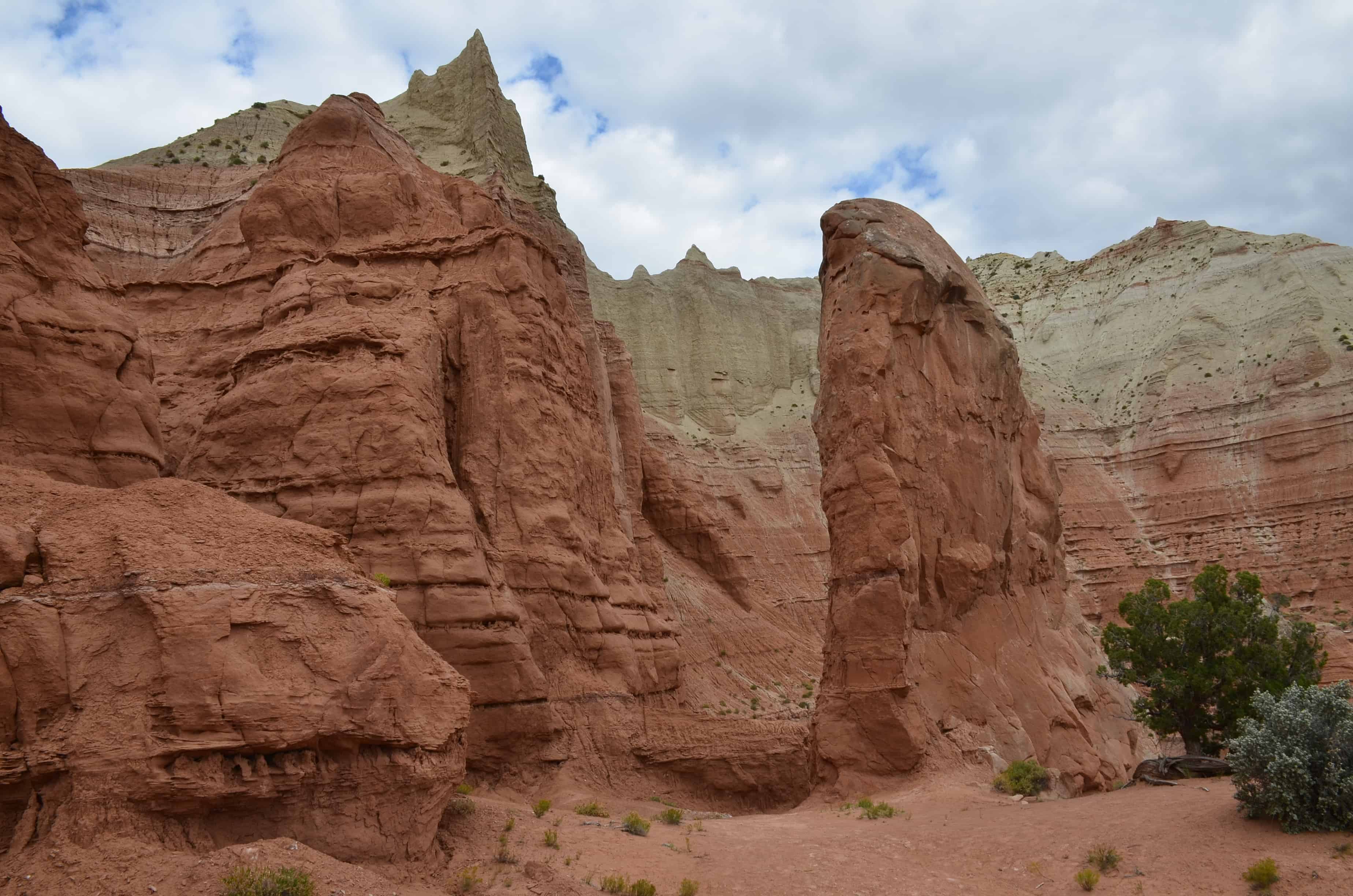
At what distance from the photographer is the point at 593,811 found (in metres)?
16.8

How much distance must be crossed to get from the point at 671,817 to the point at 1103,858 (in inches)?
275

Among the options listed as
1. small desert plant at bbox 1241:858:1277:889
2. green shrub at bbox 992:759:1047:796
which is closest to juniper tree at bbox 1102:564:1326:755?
green shrub at bbox 992:759:1047:796

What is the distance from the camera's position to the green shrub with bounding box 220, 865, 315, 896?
29.0ft

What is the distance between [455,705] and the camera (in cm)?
1179

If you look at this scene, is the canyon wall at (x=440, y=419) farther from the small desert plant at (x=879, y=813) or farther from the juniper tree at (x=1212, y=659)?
the juniper tree at (x=1212, y=659)

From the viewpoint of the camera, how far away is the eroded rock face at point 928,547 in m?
19.0

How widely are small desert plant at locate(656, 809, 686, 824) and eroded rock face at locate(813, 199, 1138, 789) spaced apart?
3.85 metres

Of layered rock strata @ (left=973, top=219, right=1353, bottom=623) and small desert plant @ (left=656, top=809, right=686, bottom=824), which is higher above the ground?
layered rock strata @ (left=973, top=219, right=1353, bottom=623)

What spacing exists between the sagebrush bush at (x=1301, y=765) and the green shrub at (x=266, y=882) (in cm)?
1072

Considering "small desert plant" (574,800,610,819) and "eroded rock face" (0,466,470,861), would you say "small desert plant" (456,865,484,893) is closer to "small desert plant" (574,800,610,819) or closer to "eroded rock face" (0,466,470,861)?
"eroded rock face" (0,466,470,861)

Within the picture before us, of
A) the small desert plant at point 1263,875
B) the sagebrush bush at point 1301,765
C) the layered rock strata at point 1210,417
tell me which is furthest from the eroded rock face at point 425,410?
the layered rock strata at point 1210,417

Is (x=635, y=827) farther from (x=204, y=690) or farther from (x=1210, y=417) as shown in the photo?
(x=1210, y=417)

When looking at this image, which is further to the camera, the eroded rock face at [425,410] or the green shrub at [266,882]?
the eroded rock face at [425,410]

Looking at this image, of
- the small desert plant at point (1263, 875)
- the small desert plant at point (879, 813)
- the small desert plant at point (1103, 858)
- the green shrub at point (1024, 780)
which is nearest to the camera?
the small desert plant at point (1263, 875)
